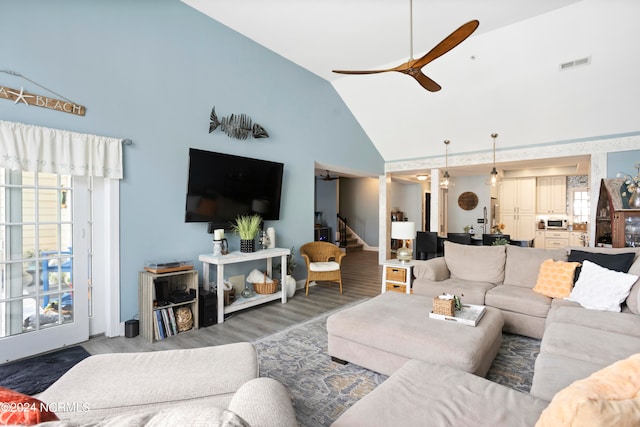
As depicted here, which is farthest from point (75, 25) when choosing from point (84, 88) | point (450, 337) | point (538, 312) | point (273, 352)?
point (538, 312)

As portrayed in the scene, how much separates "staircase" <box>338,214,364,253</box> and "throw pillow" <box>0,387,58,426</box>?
31.8ft

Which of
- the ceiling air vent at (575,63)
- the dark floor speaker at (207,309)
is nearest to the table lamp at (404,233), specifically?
the dark floor speaker at (207,309)

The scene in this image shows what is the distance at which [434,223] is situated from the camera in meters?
7.54

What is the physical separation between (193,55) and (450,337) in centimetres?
419

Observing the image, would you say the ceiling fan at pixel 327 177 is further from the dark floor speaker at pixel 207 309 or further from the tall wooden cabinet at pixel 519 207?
the dark floor speaker at pixel 207 309

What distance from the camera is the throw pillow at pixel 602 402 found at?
2.47 ft

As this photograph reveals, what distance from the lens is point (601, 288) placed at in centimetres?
292

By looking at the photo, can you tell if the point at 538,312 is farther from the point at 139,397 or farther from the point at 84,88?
the point at 84,88

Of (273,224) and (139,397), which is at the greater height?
(273,224)

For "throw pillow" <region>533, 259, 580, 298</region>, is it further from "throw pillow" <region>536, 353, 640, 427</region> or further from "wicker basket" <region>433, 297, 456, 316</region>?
"throw pillow" <region>536, 353, 640, 427</region>

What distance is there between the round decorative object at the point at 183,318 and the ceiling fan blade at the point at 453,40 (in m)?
3.48

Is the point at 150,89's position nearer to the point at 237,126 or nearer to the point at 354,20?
the point at 237,126

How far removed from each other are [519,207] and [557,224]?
3.26 feet

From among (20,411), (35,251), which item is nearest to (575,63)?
(20,411)
